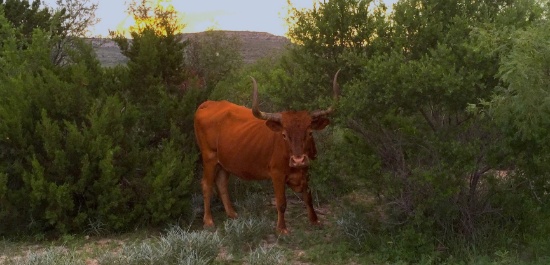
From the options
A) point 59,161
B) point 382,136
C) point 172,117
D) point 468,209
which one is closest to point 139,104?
point 172,117

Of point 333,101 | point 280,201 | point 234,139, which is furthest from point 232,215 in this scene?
point 333,101

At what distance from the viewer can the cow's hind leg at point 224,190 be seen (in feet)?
31.1

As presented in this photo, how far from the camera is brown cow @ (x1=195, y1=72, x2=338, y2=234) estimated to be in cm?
780

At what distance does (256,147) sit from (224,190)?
1142 millimetres

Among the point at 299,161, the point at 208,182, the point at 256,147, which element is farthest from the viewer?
the point at 208,182

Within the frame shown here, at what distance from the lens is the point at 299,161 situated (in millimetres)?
7652

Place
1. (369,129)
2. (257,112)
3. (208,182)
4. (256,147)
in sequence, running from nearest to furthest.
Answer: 1. (369,129)
2. (257,112)
3. (256,147)
4. (208,182)

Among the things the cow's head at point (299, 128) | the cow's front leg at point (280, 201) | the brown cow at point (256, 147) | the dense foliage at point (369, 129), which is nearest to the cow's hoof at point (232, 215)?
the brown cow at point (256, 147)

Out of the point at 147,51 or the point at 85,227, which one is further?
the point at 147,51

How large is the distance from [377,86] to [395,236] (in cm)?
170

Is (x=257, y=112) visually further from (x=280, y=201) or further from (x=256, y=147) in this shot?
(x=280, y=201)

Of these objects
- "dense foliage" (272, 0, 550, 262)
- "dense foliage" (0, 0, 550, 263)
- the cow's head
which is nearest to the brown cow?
the cow's head

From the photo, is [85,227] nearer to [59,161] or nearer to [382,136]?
[59,161]

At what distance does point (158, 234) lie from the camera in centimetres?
862
